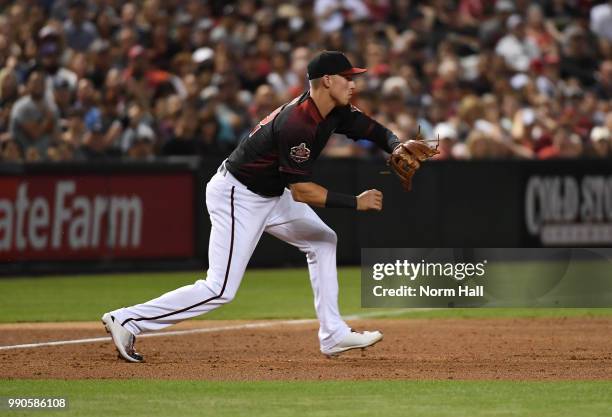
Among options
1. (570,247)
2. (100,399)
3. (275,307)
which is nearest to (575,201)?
(570,247)

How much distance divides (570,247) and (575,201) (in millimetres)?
685

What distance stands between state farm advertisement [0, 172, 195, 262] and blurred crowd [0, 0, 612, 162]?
397 mm

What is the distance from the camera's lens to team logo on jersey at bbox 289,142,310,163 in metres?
8.51

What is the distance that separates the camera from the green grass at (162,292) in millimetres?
13172

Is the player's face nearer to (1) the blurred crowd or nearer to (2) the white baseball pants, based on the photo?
(2) the white baseball pants

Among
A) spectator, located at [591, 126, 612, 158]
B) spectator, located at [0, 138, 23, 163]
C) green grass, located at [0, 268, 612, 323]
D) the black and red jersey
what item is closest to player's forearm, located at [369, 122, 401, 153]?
the black and red jersey

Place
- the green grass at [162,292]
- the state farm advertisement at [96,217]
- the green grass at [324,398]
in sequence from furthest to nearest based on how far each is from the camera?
the state farm advertisement at [96,217] < the green grass at [162,292] < the green grass at [324,398]

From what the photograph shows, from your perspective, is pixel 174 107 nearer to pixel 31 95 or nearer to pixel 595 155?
pixel 31 95

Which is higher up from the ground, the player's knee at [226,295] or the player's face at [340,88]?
the player's face at [340,88]

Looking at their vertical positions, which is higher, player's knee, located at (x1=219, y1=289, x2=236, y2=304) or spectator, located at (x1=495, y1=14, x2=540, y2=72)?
spectator, located at (x1=495, y1=14, x2=540, y2=72)

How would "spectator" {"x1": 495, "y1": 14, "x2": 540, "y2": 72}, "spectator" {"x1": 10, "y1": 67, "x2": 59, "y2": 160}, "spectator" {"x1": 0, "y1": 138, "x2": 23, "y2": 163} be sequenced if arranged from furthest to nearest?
"spectator" {"x1": 495, "y1": 14, "x2": 540, "y2": 72}, "spectator" {"x1": 0, "y1": 138, "x2": 23, "y2": 163}, "spectator" {"x1": 10, "y1": 67, "x2": 59, "y2": 160}

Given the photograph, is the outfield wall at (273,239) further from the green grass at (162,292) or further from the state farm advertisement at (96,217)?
the green grass at (162,292)

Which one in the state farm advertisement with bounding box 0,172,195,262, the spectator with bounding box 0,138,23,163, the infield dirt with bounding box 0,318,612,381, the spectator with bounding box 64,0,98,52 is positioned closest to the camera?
the infield dirt with bounding box 0,318,612,381

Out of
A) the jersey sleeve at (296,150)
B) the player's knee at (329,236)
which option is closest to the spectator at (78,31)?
the player's knee at (329,236)
